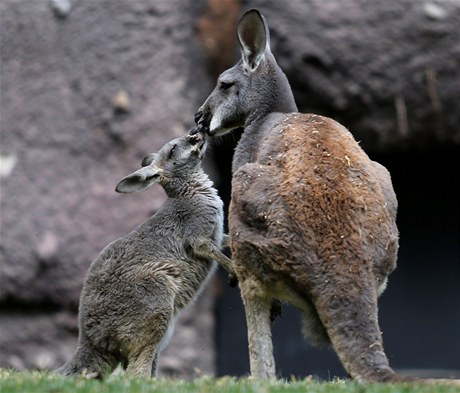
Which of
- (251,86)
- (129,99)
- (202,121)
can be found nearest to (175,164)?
(202,121)

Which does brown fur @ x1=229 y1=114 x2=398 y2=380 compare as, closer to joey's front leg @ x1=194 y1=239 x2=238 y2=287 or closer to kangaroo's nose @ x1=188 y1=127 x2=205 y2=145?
joey's front leg @ x1=194 y1=239 x2=238 y2=287

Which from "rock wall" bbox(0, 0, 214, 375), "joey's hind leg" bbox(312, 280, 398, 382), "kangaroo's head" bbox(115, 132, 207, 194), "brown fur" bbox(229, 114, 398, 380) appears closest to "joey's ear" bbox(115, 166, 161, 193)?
"kangaroo's head" bbox(115, 132, 207, 194)

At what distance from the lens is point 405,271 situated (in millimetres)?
13227

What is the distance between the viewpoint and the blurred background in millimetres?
11820

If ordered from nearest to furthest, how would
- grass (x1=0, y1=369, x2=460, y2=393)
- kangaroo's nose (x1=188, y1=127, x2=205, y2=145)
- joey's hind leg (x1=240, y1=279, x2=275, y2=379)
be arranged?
grass (x1=0, y1=369, x2=460, y2=393), joey's hind leg (x1=240, y1=279, x2=275, y2=379), kangaroo's nose (x1=188, y1=127, x2=205, y2=145)

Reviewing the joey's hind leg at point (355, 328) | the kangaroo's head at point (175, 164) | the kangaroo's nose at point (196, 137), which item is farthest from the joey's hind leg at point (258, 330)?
the kangaroo's nose at point (196, 137)

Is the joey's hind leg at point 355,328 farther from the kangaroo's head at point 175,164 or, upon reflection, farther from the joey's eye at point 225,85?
the kangaroo's head at point 175,164

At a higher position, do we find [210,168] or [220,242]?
[210,168]

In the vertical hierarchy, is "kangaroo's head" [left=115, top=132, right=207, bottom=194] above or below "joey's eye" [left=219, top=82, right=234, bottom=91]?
below

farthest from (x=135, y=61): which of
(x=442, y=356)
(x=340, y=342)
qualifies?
(x=340, y=342)

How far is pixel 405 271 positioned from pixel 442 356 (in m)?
1.13

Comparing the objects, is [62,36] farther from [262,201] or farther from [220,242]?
[262,201]

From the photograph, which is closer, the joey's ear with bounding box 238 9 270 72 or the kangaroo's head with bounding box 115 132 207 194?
the joey's ear with bounding box 238 9 270 72

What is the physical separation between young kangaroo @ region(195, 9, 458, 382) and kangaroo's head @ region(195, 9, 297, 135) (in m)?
0.85
